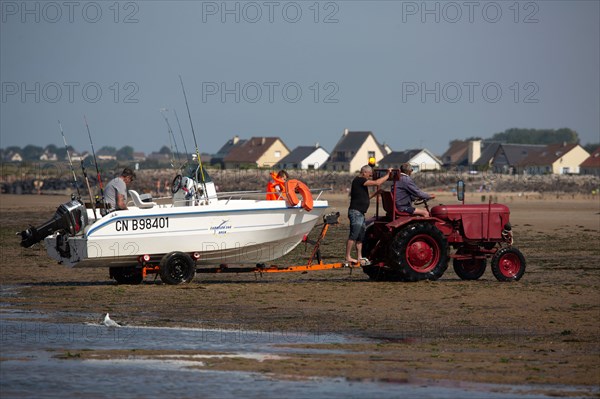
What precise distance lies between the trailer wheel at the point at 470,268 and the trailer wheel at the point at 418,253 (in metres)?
0.82

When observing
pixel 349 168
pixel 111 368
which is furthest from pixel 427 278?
pixel 349 168

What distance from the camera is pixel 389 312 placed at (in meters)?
13.3

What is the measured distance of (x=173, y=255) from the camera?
15984 millimetres

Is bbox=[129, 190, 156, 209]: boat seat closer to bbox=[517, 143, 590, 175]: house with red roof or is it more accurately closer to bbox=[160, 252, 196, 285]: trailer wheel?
bbox=[160, 252, 196, 285]: trailer wheel

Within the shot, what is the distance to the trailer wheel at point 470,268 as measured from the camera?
55.3 feet

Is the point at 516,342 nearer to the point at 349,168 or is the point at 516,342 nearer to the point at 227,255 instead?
the point at 227,255

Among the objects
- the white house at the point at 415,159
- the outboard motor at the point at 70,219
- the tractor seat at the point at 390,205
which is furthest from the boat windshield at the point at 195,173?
the white house at the point at 415,159

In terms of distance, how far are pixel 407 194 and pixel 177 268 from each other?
3.62m

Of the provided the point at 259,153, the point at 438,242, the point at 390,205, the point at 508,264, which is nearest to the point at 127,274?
the point at 390,205

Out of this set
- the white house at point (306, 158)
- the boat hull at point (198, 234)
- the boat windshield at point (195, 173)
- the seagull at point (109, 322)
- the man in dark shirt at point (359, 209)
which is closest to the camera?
the seagull at point (109, 322)

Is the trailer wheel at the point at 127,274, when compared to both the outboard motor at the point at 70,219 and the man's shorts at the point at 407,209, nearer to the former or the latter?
the outboard motor at the point at 70,219

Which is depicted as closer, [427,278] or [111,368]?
[111,368]

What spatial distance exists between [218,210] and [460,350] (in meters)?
6.44

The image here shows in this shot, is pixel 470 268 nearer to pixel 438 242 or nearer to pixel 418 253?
pixel 438 242
